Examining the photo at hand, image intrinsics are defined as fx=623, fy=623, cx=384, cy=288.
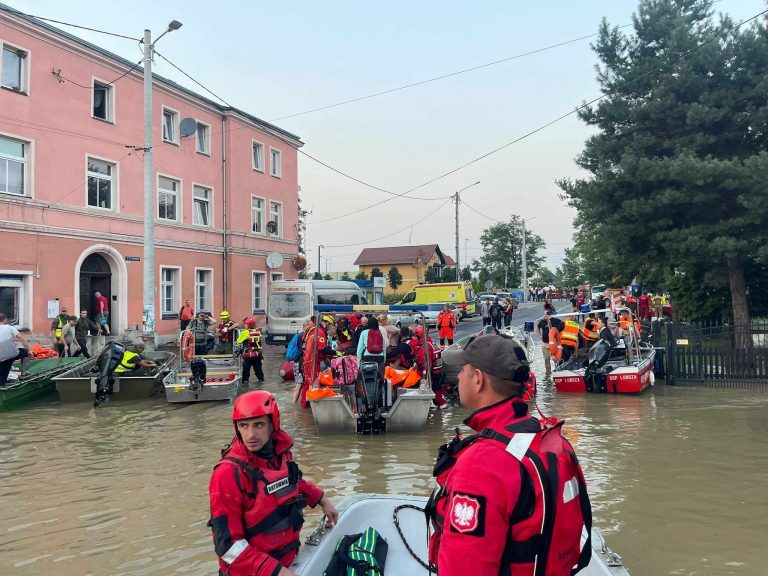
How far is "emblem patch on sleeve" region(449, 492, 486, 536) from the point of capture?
1.82 meters

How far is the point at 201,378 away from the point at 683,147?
1286 cm

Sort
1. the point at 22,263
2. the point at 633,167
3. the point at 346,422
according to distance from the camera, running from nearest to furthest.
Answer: the point at 346,422 < the point at 633,167 < the point at 22,263

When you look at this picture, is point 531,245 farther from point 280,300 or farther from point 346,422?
point 346,422

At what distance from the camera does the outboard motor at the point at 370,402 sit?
9438mm

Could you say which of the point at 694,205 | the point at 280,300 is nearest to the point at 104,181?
the point at 280,300

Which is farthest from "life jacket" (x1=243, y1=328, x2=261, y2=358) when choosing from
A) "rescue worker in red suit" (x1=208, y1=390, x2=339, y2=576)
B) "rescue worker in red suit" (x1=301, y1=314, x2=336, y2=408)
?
"rescue worker in red suit" (x1=208, y1=390, x2=339, y2=576)

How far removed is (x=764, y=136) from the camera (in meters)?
16.0

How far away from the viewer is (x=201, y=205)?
26891 millimetres

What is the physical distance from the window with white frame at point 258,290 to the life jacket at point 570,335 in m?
17.9

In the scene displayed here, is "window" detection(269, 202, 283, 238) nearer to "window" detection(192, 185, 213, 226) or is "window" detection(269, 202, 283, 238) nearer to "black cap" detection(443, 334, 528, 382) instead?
"window" detection(192, 185, 213, 226)

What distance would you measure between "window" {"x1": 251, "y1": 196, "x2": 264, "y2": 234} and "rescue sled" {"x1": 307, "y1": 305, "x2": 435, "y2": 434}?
2136cm

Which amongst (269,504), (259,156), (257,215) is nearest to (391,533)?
(269,504)

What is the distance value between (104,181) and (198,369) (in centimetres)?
1240

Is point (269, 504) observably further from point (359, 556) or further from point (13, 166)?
point (13, 166)
